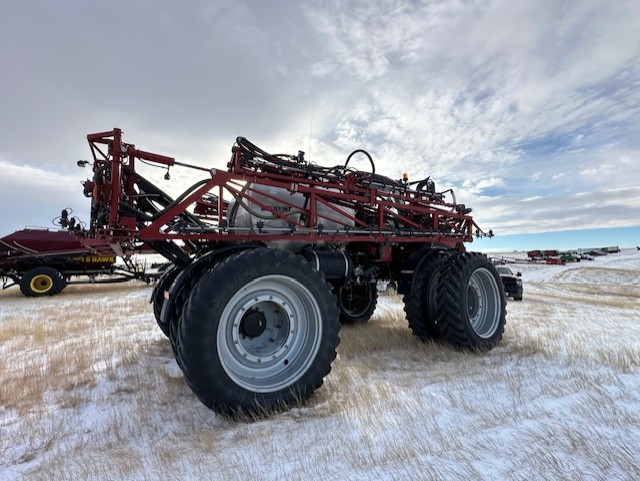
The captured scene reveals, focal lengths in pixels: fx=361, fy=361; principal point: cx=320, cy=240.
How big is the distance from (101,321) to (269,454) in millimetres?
5975

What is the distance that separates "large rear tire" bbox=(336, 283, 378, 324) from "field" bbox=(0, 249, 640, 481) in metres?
1.45

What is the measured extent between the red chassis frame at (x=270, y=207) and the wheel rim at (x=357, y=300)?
1753 millimetres

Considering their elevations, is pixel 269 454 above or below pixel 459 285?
below

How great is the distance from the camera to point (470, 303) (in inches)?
207

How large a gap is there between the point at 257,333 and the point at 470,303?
3.39 metres

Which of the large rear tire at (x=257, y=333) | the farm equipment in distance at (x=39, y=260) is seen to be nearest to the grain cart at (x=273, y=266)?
the large rear tire at (x=257, y=333)

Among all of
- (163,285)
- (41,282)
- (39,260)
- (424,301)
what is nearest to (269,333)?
(163,285)

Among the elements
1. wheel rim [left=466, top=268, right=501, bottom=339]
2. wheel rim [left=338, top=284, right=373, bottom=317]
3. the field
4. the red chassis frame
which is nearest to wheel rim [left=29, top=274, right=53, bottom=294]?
the field

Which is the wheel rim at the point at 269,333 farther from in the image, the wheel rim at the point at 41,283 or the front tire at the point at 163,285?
the wheel rim at the point at 41,283

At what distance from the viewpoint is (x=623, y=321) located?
6.41 metres

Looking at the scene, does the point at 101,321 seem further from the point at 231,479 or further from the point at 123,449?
the point at 231,479

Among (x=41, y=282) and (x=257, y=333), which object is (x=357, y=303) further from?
(x=41, y=282)

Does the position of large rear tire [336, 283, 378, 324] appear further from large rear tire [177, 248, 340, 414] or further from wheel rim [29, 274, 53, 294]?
wheel rim [29, 274, 53, 294]

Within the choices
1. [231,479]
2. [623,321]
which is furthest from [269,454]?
[623,321]
